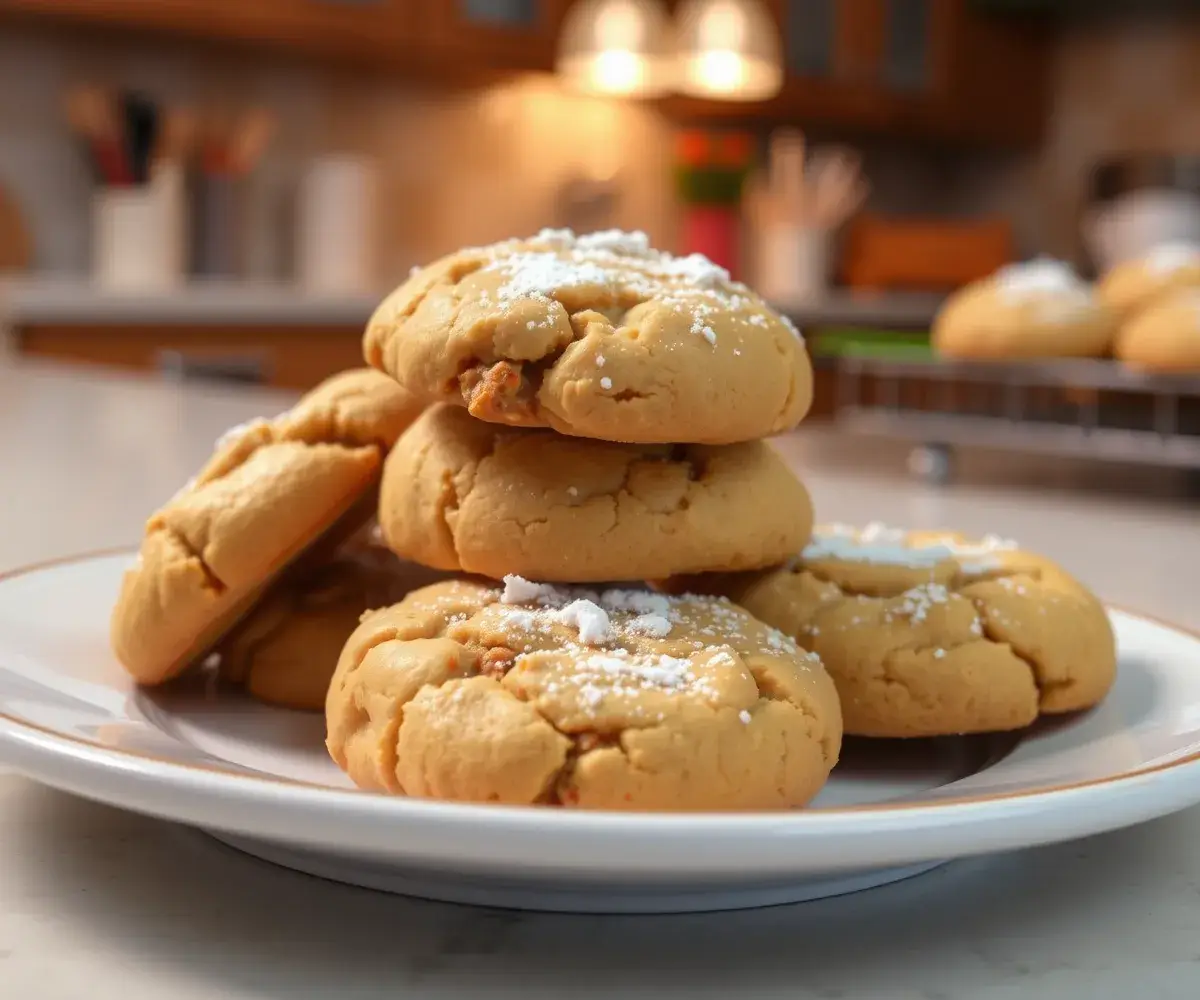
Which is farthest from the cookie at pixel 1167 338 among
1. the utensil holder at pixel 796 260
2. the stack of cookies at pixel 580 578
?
the utensil holder at pixel 796 260

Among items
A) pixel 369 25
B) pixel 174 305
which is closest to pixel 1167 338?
pixel 174 305

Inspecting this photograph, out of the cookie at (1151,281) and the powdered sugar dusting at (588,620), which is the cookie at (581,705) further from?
the cookie at (1151,281)

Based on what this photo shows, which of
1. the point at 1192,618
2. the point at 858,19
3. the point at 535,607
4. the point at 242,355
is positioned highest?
the point at 858,19

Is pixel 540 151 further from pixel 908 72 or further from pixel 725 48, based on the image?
pixel 908 72

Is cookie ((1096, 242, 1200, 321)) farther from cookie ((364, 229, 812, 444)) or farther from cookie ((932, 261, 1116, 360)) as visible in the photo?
cookie ((364, 229, 812, 444))

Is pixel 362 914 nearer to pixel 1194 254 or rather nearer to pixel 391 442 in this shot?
pixel 391 442

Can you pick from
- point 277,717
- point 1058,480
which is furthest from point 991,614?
point 1058,480

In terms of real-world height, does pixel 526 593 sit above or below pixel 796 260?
above

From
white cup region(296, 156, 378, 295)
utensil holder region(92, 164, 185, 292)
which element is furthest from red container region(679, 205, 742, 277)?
utensil holder region(92, 164, 185, 292)
